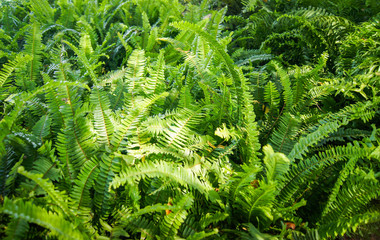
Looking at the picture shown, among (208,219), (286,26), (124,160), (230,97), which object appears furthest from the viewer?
(286,26)

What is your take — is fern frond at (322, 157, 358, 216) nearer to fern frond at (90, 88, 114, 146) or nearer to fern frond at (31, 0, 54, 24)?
fern frond at (90, 88, 114, 146)

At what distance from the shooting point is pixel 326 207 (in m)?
1.29

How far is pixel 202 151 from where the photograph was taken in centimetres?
157

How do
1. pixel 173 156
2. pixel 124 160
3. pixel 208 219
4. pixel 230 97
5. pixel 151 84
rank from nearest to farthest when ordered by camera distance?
pixel 208 219
pixel 124 160
pixel 173 156
pixel 230 97
pixel 151 84

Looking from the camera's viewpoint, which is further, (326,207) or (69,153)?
(69,153)

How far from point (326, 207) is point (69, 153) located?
1.37 meters

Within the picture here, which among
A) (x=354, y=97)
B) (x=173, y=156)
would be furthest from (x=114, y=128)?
(x=354, y=97)

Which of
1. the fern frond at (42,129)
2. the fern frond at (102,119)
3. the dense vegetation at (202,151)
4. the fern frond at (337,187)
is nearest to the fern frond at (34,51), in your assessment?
the dense vegetation at (202,151)

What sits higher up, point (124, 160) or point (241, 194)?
point (124, 160)

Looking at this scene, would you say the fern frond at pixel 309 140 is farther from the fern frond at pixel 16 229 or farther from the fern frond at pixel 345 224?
the fern frond at pixel 16 229

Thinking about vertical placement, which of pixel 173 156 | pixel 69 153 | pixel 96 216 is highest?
pixel 69 153

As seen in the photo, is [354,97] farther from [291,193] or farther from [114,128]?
[114,128]

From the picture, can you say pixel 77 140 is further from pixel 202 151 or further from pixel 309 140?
pixel 309 140

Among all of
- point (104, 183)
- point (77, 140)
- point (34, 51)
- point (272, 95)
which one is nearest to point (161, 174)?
point (104, 183)
